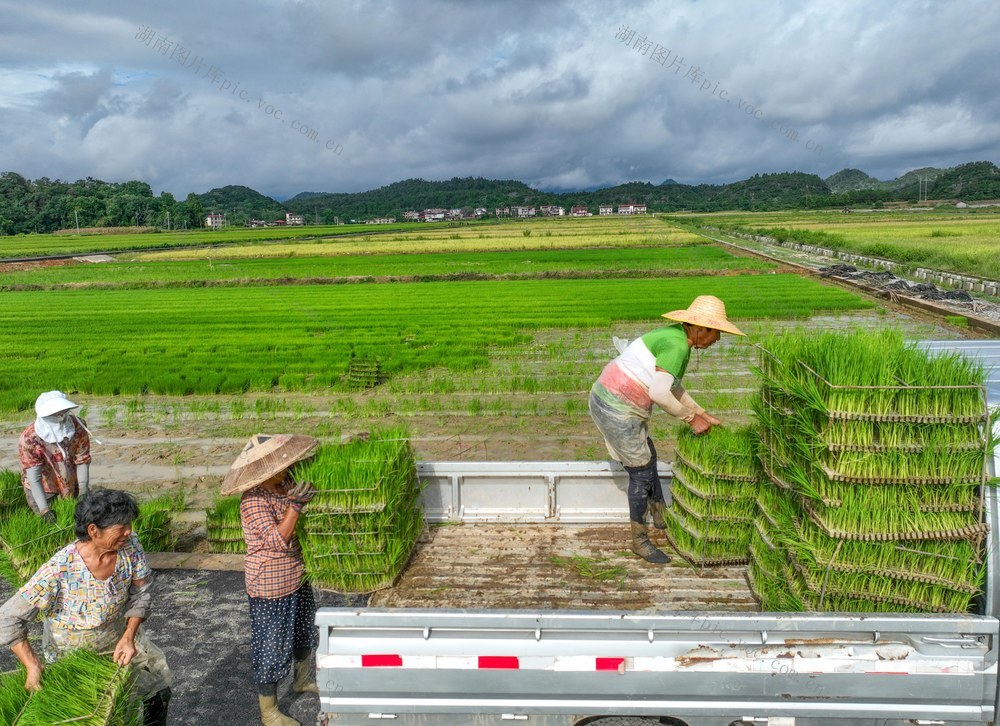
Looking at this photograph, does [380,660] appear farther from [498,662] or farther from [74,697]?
[74,697]

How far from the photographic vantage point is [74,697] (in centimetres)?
246

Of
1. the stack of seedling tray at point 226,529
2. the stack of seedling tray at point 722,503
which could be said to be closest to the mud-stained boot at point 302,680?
A: the stack of seedling tray at point 226,529

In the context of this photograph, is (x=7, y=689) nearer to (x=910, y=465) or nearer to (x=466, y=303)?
(x=910, y=465)

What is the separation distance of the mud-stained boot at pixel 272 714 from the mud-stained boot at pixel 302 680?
0.32 m

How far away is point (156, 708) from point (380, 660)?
130cm

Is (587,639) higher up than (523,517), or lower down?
higher up

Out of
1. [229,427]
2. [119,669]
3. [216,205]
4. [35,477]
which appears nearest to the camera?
[119,669]

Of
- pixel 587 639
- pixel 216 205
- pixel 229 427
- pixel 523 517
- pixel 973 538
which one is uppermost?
pixel 216 205

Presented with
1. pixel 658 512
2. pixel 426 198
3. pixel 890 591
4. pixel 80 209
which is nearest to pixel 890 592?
pixel 890 591

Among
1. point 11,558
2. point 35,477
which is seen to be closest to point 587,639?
point 11,558

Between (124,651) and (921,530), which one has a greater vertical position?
(921,530)

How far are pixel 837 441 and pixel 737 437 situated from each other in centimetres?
109

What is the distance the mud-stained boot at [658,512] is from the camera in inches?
166

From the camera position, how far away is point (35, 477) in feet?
16.0
